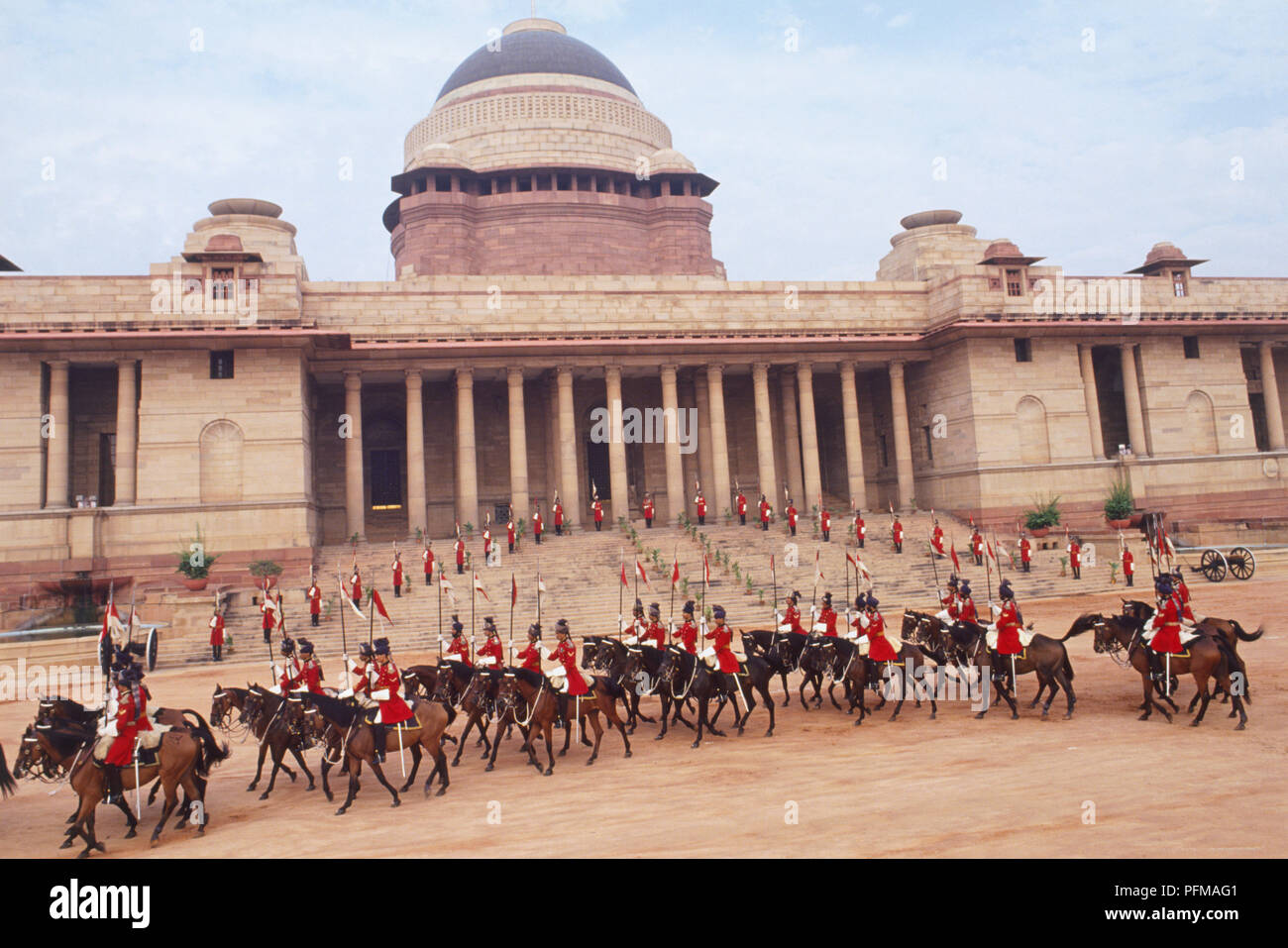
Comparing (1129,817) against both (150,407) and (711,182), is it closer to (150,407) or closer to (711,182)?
(150,407)

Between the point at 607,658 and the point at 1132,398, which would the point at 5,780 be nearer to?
the point at 607,658

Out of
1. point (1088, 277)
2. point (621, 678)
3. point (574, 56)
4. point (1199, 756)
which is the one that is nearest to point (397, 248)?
point (574, 56)

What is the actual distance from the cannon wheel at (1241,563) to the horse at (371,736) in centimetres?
2462

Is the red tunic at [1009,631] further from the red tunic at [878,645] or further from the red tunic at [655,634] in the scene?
the red tunic at [655,634]

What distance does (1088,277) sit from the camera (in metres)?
36.5

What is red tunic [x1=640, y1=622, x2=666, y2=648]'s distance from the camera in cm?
1321

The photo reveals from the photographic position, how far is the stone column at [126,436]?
93.4 ft

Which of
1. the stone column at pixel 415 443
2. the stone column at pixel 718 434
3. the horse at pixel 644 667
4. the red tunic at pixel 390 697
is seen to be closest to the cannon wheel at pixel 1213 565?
the stone column at pixel 718 434

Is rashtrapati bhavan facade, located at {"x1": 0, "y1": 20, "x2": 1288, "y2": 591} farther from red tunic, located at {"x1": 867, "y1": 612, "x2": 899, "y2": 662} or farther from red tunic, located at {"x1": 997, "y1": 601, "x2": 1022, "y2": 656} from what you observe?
red tunic, located at {"x1": 997, "y1": 601, "x2": 1022, "y2": 656}

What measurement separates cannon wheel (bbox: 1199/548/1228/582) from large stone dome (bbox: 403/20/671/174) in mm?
33374

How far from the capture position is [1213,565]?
25.3 m
